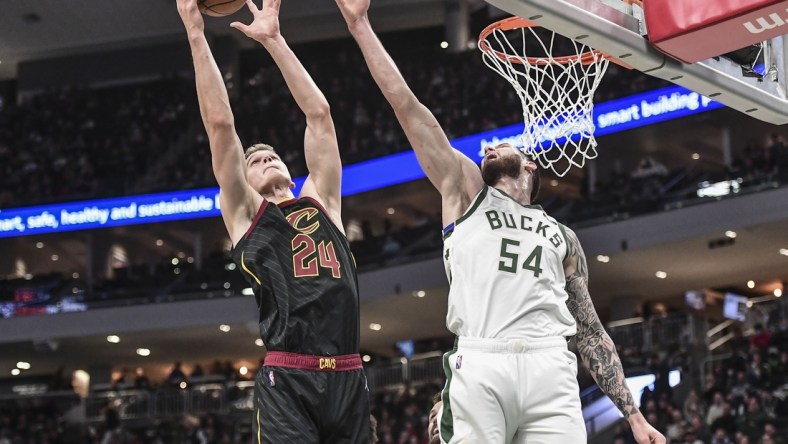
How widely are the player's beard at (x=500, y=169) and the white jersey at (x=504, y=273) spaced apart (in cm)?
11

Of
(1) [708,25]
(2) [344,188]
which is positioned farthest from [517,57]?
(2) [344,188]

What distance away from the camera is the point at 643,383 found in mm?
20484

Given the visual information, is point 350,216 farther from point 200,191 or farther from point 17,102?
point 17,102

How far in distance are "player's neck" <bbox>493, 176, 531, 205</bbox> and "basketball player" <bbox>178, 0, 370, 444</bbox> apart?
781mm

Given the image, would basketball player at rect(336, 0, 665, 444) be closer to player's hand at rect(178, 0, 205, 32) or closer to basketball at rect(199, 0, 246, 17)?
player's hand at rect(178, 0, 205, 32)

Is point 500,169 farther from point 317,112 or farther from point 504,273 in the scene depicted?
point 317,112

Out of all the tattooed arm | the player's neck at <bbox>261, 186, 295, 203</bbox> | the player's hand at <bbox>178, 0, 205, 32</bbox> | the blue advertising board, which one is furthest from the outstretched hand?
the blue advertising board

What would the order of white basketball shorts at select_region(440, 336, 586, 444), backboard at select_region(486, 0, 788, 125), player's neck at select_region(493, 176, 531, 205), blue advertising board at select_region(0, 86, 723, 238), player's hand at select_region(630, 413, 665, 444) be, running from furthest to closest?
blue advertising board at select_region(0, 86, 723, 238), player's neck at select_region(493, 176, 531, 205), backboard at select_region(486, 0, 788, 125), player's hand at select_region(630, 413, 665, 444), white basketball shorts at select_region(440, 336, 586, 444)

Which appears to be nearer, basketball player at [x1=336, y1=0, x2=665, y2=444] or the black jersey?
basketball player at [x1=336, y1=0, x2=665, y2=444]

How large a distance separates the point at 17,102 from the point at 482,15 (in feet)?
48.7

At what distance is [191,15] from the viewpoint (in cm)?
540

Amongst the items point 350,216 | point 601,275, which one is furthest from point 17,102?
point 601,275

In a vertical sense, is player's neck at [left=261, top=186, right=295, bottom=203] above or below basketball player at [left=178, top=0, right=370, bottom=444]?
above

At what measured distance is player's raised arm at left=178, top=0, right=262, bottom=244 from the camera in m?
5.26
